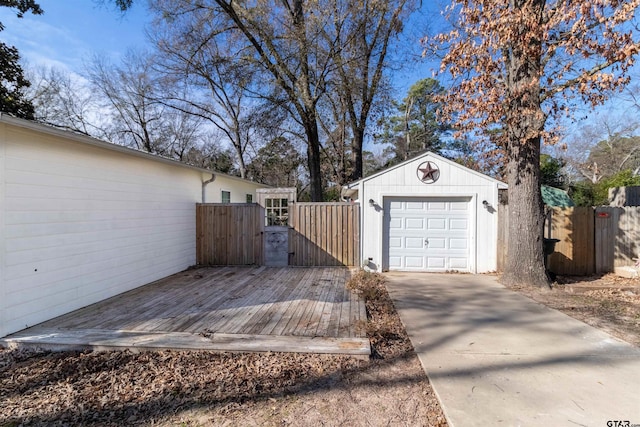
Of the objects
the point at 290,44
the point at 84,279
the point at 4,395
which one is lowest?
the point at 4,395

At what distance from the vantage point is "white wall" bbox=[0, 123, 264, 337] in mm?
3781

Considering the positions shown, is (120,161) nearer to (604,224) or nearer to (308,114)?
(308,114)

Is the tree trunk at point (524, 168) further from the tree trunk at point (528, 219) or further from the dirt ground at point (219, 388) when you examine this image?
the dirt ground at point (219, 388)

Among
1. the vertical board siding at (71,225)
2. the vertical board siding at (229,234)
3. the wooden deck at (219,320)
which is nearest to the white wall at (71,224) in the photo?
the vertical board siding at (71,225)

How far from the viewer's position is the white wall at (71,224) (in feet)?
12.4

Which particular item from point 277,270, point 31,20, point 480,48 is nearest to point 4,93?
point 31,20

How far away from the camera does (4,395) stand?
8.53 feet

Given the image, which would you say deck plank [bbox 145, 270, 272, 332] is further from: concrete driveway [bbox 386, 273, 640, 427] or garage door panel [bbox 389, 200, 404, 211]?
garage door panel [bbox 389, 200, 404, 211]

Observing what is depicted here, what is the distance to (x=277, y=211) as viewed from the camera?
8594mm

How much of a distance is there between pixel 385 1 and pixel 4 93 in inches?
483

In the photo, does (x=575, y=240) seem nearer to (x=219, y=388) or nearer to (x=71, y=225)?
(x=219, y=388)

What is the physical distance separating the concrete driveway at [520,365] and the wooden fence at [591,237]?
3.18m

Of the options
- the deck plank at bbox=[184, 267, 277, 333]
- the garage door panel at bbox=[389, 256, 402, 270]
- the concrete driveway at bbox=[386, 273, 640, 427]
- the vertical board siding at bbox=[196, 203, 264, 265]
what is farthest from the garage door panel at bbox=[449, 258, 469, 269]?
the vertical board siding at bbox=[196, 203, 264, 265]

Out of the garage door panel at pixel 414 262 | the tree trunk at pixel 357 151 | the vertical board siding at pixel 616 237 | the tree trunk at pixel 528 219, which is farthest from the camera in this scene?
the tree trunk at pixel 357 151
